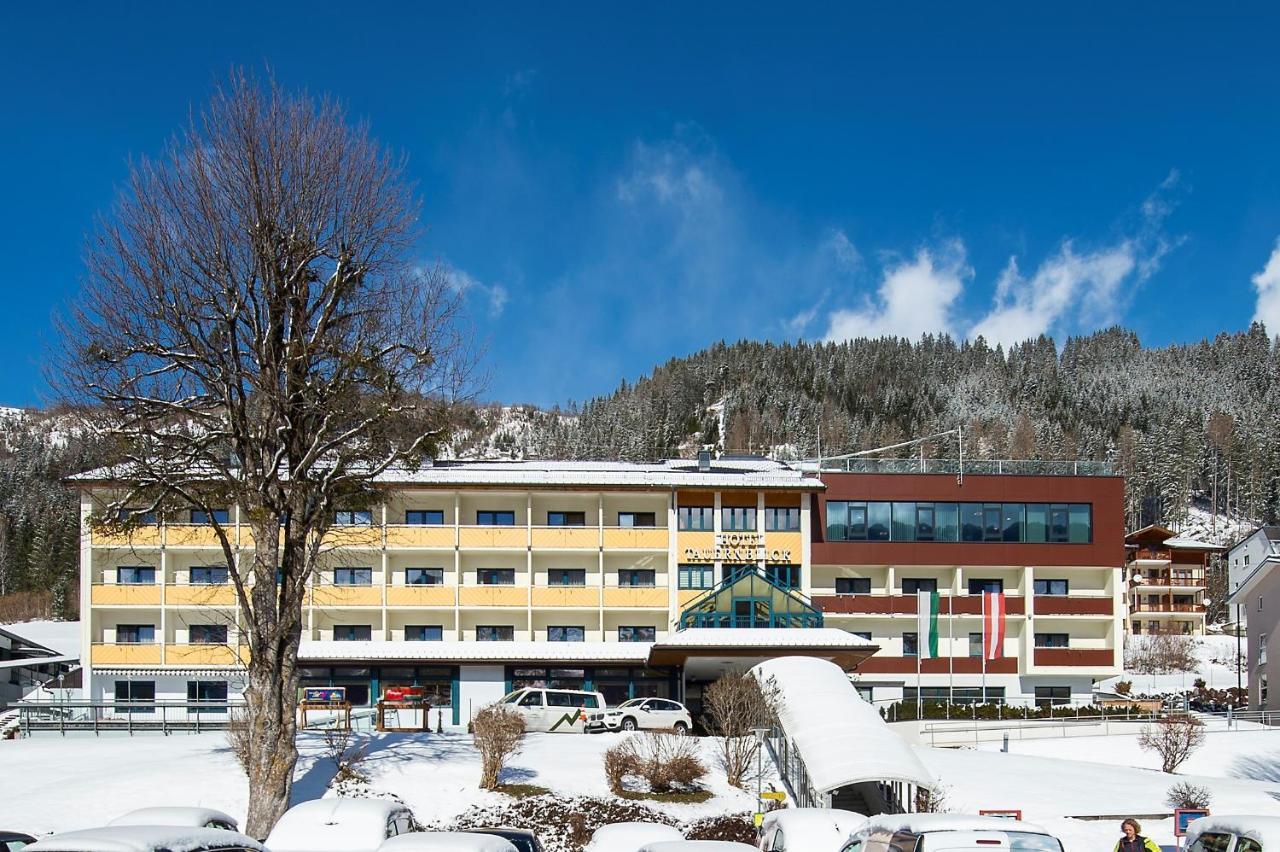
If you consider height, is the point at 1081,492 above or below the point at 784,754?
above

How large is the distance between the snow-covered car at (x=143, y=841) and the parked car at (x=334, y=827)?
3698 millimetres

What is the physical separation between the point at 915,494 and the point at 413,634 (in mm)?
23003

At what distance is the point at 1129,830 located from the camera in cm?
1592

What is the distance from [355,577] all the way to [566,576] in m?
9.05

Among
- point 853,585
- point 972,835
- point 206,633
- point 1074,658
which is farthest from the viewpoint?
point 853,585

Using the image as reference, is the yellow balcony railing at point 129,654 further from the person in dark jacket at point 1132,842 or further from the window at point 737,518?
the person in dark jacket at point 1132,842

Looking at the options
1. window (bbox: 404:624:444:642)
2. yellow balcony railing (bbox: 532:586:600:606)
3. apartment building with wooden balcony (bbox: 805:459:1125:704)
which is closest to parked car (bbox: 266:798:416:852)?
yellow balcony railing (bbox: 532:586:600:606)

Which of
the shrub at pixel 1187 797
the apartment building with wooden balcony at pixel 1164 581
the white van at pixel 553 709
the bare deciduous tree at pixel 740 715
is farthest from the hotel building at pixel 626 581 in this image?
the apartment building with wooden balcony at pixel 1164 581

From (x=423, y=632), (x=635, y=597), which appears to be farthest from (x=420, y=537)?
(x=635, y=597)

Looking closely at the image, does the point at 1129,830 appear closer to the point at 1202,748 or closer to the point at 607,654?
the point at 1202,748

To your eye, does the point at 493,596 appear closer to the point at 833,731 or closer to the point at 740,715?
the point at 740,715

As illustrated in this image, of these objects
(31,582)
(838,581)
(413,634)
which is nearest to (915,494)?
(838,581)

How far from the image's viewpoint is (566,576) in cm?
5222

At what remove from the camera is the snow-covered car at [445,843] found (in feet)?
41.1
